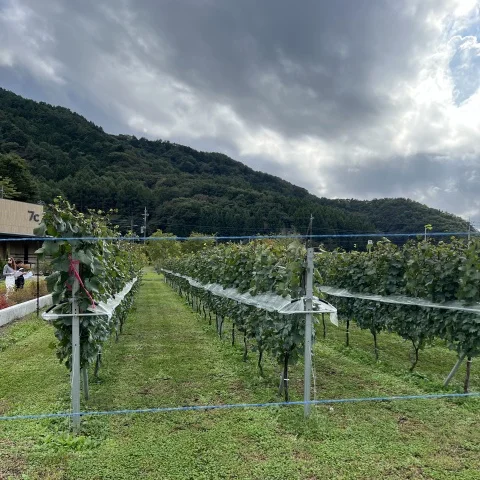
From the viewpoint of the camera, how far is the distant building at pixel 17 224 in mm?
32062

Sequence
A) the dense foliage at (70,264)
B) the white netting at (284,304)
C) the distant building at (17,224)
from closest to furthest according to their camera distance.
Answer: the dense foliage at (70,264) → the white netting at (284,304) → the distant building at (17,224)

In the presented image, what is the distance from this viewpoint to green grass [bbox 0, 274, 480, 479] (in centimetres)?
392

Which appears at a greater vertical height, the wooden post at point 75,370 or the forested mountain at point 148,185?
the forested mountain at point 148,185

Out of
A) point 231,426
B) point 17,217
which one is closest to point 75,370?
point 231,426

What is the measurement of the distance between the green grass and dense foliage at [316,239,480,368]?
783 millimetres

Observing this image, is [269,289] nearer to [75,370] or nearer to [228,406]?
[228,406]

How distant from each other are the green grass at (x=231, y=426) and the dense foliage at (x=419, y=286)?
0.78 meters

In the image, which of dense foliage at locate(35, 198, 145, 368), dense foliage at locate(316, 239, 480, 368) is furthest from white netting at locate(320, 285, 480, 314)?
dense foliage at locate(35, 198, 145, 368)

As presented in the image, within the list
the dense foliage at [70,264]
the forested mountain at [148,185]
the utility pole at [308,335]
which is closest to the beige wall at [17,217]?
the forested mountain at [148,185]

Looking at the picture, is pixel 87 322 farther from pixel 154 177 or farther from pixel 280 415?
pixel 154 177

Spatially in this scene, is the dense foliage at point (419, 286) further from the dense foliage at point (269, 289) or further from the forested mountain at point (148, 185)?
the forested mountain at point (148, 185)

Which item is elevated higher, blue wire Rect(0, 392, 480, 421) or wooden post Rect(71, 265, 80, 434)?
wooden post Rect(71, 265, 80, 434)

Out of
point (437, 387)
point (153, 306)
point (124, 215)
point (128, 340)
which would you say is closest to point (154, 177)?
point (124, 215)

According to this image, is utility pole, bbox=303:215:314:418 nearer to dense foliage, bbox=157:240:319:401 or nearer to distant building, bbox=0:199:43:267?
dense foliage, bbox=157:240:319:401
